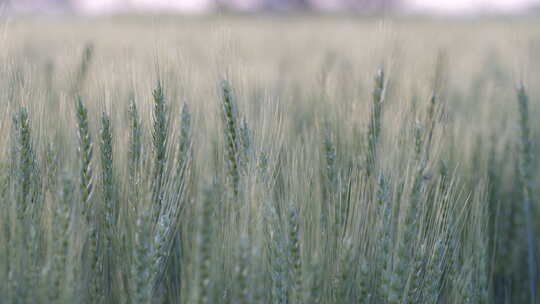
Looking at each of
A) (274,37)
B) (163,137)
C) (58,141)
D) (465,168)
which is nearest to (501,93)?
(465,168)

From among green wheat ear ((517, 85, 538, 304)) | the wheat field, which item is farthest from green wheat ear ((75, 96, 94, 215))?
green wheat ear ((517, 85, 538, 304))

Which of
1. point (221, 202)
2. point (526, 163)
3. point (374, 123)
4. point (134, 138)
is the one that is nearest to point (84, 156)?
point (134, 138)

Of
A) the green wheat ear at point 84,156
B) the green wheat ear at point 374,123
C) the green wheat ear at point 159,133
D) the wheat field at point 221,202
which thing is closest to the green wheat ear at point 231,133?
the wheat field at point 221,202

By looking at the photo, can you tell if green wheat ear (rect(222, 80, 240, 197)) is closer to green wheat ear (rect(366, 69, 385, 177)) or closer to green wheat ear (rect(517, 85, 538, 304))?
green wheat ear (rect(366, 69, 385, 177))

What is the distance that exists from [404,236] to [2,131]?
1.17m

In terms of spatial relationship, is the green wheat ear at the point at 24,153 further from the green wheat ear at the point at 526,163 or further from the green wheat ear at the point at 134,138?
the green wheat ear at the point at 526,163

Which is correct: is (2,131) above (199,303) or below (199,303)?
above

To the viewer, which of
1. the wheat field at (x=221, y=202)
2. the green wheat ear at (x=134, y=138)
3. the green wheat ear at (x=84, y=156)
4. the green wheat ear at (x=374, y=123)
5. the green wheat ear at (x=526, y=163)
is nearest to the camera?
the wheat field at (x=221, y=202)

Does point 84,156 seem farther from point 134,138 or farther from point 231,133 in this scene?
point 231,133

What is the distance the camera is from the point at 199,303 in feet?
3.47

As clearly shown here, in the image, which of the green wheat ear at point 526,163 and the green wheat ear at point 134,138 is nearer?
the green wheat ear at point 134,138

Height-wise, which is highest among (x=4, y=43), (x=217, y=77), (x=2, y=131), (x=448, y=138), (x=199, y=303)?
(x=4, y=43)

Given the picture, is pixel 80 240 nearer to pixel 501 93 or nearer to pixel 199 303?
pixel 199 303

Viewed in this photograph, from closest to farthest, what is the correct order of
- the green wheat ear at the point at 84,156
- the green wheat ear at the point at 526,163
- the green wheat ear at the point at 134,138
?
the green wheat ear at the point at 84,156 → the green wheat ear at the point at 134,138 → the green wheat ear at the point at 526,163
